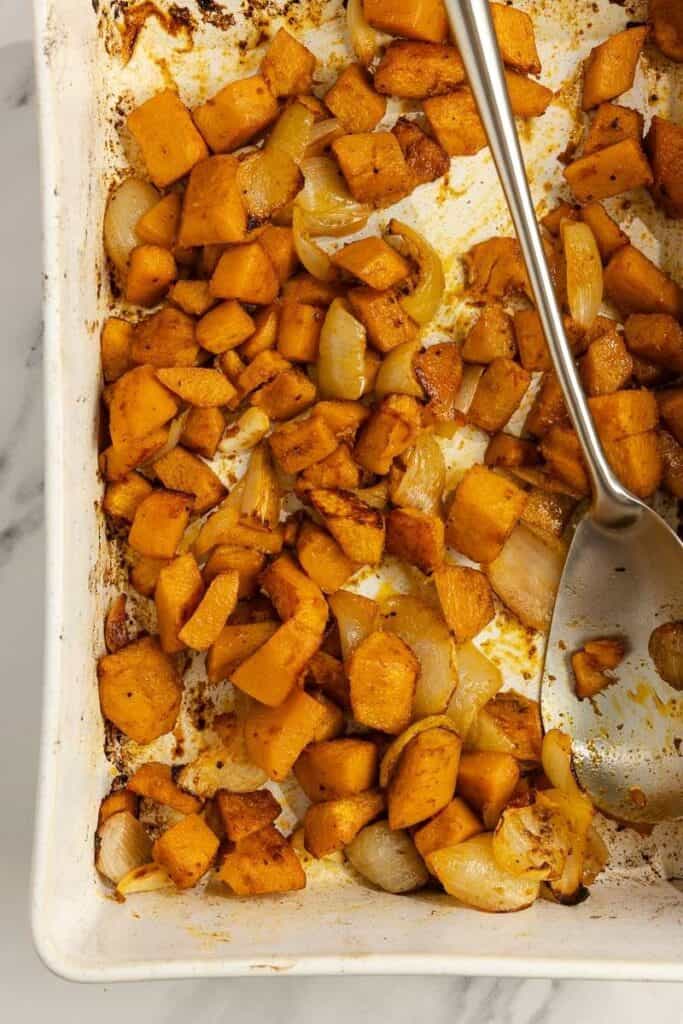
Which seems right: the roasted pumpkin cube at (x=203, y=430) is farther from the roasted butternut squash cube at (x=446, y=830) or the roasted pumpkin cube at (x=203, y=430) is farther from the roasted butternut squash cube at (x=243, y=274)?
the roasted butternut squash cube at (x=446, y=830)

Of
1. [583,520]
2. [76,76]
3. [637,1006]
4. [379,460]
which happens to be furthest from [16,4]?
[637,1006]

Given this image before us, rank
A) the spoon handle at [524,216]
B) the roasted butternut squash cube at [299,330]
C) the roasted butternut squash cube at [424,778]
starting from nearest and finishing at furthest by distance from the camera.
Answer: the spoon handle at [524,216] → the roasted butternut squash cube at [424,778] → the roasted butternut squash cube at [299,330]

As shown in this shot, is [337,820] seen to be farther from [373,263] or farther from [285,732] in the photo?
[373,263]

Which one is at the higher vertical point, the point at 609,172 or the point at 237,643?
the point at 609,172

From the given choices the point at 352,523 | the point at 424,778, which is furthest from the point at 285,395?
the point at 424,778

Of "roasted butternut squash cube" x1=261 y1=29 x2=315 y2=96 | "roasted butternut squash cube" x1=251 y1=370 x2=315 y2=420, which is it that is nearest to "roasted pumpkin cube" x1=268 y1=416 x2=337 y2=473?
"roasted butternut squash cube" x1=251 y1=370 x2=315 y2=420

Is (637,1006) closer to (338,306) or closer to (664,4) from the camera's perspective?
(338,306)

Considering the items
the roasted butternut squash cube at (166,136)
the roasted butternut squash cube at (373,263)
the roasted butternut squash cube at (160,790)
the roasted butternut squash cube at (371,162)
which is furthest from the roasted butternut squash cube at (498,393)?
the roasted butternut squash cube at (160,790)
